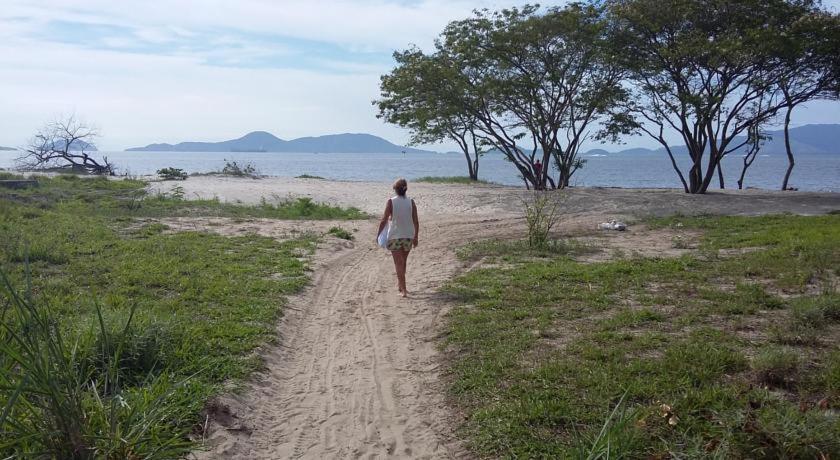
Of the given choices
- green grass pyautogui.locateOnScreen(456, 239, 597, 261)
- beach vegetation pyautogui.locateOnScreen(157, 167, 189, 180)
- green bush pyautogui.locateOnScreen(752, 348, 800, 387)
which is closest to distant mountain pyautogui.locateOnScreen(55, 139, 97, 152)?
beach vegetation pyautogui.locateOnScreen(157, 167, 189, 180)

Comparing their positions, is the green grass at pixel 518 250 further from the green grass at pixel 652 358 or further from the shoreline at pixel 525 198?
the shoreline at pixel 525 198

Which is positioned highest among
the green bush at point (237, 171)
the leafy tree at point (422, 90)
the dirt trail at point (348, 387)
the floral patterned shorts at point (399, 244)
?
the leafy tree at point (422, 90)

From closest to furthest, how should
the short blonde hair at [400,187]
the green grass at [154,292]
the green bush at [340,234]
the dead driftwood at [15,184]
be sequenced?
1. the green grass at [154,292]
2. the short blonde hair at [400,187]
3. the green bush at [340,234]
4. the dead driftwood at [15,184]

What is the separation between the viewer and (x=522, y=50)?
2378 centimetres

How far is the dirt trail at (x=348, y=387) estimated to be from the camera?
4234 mm

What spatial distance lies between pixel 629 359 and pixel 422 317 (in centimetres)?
270

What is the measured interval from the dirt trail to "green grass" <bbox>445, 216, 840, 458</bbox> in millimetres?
332

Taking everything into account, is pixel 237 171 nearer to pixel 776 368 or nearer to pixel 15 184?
pixel 15 184

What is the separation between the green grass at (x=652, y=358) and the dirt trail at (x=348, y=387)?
33cm

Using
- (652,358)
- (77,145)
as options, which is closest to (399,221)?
(652,358)

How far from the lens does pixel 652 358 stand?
516cm

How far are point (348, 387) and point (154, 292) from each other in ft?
11.9

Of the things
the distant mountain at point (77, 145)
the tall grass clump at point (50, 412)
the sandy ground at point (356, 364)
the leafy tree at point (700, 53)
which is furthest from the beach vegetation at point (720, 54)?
the distant mountain at point (77, 145)

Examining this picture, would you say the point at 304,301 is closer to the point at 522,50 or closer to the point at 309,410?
the point at 309,410
